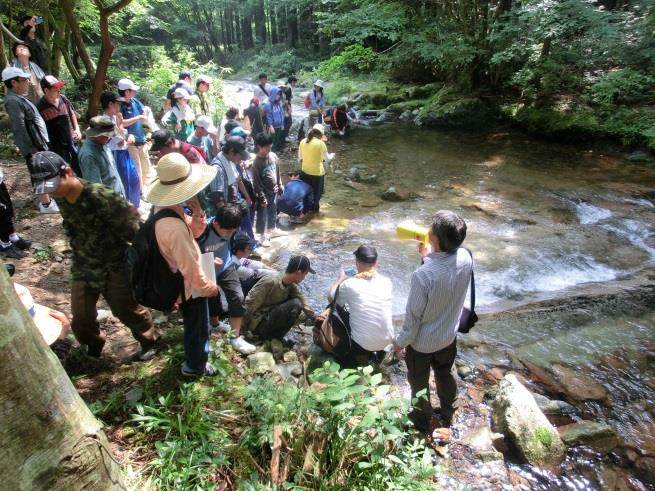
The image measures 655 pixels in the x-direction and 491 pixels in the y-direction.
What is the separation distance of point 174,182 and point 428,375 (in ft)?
8.49

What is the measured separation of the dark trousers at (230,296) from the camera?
426cm

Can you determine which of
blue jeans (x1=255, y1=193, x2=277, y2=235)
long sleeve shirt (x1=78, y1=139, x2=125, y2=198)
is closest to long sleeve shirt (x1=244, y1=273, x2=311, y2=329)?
long sleeve shirt (x1=78, y1=139, x2=125, y2=198)

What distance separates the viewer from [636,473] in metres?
3.45

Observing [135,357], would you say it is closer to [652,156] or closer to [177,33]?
[652,156]

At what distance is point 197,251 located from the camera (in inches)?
117

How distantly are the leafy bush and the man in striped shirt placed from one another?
12679mm

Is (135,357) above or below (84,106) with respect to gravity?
below

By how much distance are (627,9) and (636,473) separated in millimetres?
16046

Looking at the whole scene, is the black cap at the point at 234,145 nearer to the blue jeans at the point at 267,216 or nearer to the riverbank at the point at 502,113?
the blue jeans at the point at 267,216

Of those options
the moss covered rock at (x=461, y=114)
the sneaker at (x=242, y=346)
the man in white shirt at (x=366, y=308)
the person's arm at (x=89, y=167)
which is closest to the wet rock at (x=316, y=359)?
the man in white shirt at (x=366, y=308)

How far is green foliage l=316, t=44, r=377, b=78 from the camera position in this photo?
21.0 meters

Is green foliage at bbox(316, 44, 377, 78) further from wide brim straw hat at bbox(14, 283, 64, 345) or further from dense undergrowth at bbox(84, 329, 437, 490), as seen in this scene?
dense undergrowth at bbox(84, 329, 437, 490)

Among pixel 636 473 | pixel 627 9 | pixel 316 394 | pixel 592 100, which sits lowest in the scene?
pixel 636 473

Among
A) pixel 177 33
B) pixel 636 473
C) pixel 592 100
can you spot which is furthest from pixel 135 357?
pixel 177 33
